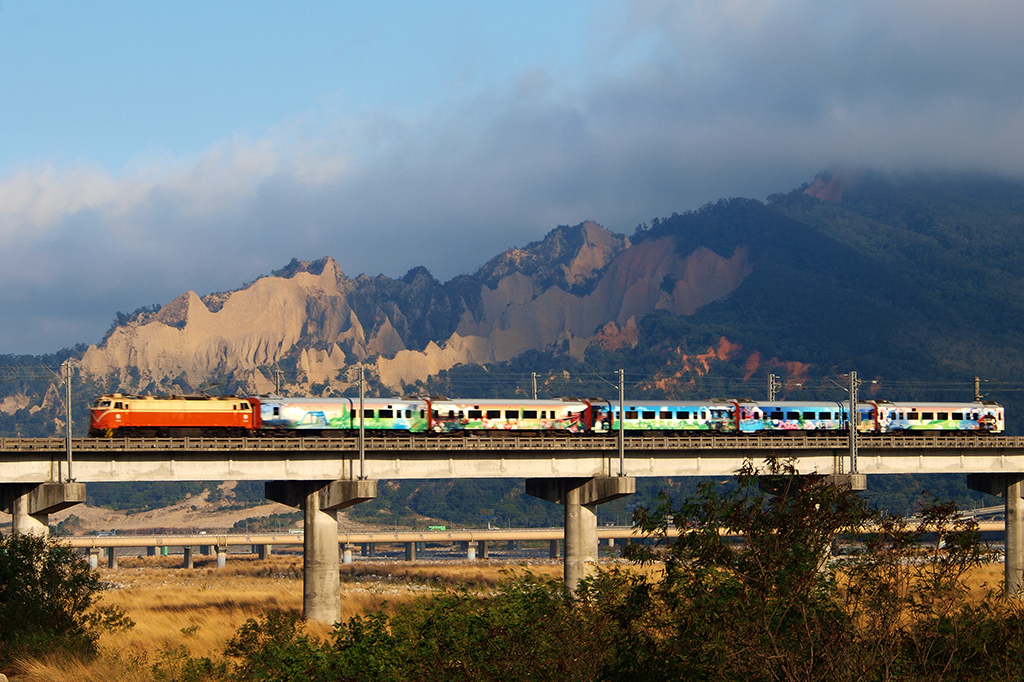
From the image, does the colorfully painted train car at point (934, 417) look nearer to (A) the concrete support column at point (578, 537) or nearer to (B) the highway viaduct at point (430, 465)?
(B) the highway viaduct at point (430, 465)

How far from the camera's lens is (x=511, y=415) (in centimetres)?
→ 8006

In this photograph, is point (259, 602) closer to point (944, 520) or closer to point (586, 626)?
point (586, 626)

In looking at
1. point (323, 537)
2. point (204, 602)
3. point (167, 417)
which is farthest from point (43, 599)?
point (204, 602)

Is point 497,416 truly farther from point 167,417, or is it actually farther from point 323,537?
point 167,417

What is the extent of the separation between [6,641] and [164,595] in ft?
184

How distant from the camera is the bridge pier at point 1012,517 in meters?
83.6

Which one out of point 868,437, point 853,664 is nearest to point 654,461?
Result: point 868,437

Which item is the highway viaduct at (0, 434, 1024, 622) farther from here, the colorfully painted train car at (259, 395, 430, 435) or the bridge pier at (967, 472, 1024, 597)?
the colorfully painted train car at (259, 395, 430, 435)

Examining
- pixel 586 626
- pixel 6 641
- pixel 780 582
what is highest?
pixel 780 582

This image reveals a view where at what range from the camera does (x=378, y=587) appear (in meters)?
114

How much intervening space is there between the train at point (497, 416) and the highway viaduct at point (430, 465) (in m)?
2.04

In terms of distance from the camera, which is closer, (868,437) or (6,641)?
(6,641)

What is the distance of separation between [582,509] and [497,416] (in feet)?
31.0

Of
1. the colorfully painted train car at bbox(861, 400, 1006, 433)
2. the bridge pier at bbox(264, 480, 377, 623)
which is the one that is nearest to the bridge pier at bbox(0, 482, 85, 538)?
the bridge pier at bbox(264, 480, 377, 623)
